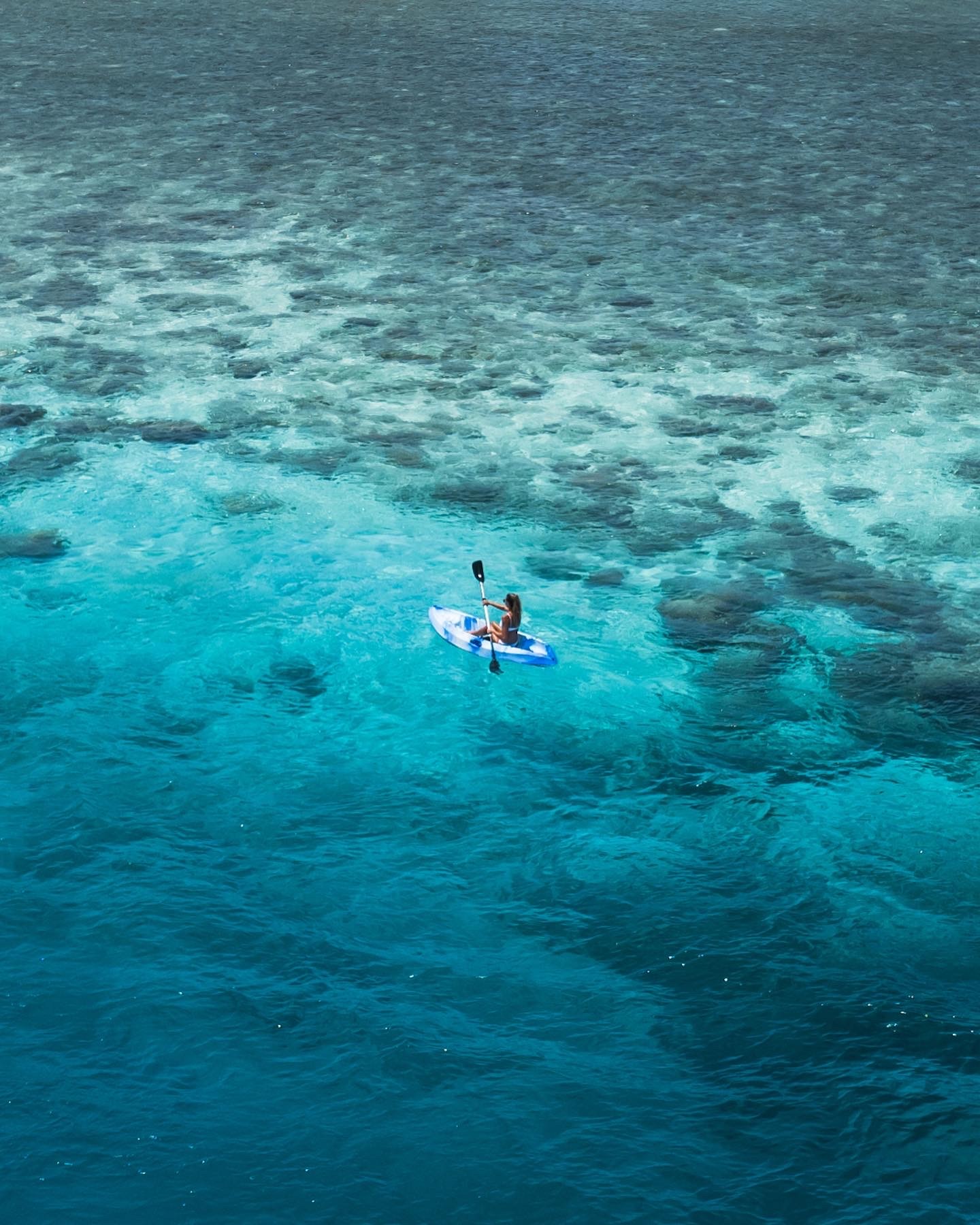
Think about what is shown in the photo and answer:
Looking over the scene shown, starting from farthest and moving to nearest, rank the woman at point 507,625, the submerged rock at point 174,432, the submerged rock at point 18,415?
the submerged rock at point 18,415 < the submerged rock at point 174,432 < the woman at point 507,625

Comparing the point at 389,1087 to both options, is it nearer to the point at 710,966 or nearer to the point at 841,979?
the point at 710,966

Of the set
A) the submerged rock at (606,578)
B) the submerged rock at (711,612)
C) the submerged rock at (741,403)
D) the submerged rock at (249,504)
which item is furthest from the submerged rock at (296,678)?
the submerged rock at (741,403)

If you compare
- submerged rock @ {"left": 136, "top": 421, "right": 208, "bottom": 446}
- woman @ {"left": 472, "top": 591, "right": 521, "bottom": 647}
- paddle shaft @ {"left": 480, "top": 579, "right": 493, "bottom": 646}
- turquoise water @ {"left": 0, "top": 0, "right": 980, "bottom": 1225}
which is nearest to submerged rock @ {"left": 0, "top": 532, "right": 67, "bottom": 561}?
turquoise water @ {"left": 0, "top": 0, "right": 980, "bottom": 1225}

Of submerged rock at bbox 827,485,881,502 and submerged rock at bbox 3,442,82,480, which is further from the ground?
submerged rock at bbox 3,442,82,480

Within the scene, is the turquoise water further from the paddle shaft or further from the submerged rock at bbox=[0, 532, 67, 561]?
the paddle shaft

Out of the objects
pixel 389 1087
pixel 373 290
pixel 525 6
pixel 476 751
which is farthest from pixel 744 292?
pixel 525 6

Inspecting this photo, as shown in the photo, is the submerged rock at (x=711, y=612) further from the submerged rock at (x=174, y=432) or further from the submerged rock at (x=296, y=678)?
the submerged rock at (x=174, y=432)
